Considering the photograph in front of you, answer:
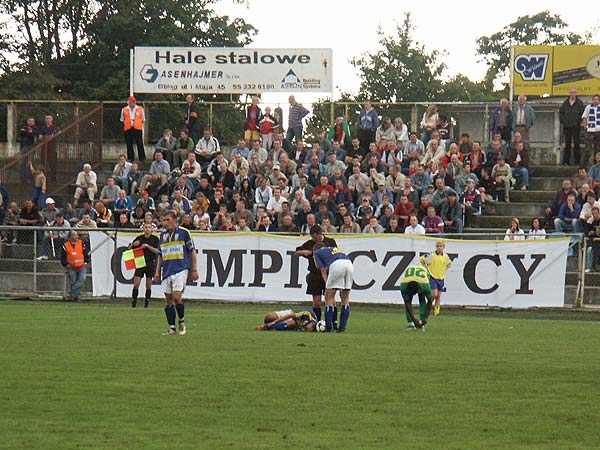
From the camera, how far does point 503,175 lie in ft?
105

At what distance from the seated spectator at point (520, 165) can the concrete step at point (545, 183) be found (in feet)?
2.96

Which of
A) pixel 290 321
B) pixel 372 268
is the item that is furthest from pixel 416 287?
pixel 372 268

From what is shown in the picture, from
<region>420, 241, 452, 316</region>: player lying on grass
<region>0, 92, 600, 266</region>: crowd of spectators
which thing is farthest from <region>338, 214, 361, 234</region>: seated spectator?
<region>420, 241, 452, 316</region>: player lying on grass

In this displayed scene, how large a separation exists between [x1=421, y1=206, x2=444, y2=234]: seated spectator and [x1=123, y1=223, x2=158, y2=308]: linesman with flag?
6.46m

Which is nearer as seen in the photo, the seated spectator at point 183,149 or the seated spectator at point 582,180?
the seated spectator at point 582,180

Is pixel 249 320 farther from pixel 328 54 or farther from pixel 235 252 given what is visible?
pixel 328 54

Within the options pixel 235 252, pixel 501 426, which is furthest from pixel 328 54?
pixel 501 426

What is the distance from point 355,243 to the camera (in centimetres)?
2838

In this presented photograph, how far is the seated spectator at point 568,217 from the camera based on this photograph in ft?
94.5

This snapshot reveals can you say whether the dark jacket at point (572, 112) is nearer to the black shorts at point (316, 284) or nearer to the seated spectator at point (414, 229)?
the seated spectator at point (414, 229)

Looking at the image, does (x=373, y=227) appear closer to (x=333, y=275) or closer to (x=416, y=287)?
(x=416, y=287)

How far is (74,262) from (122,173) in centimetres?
580

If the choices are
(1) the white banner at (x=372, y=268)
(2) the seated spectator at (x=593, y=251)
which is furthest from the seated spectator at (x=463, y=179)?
(2) the seated spectator at (x=593, y=251)

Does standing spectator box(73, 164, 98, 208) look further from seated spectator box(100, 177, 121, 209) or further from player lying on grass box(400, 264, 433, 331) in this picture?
player lying on grass box(400, 264, 433, 331)
